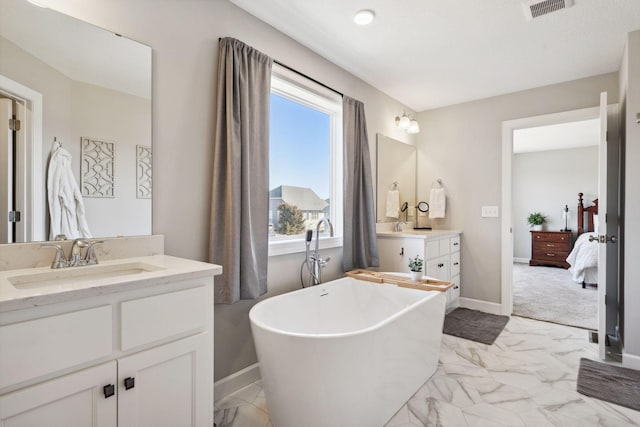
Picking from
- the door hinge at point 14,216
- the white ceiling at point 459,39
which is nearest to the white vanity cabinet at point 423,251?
the white ceiling at point 459,39

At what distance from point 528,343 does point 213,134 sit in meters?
3.04

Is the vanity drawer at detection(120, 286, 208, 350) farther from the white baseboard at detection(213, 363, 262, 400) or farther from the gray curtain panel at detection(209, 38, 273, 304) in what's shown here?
the white baseboard at detection(213, 363, 262, 400)

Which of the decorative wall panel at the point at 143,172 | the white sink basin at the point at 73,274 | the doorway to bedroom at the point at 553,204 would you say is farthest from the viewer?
the doorway to bedroom at the point at 553,204

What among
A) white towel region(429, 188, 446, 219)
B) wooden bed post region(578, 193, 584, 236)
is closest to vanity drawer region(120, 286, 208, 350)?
white towel region(429, 188, 446, 219)

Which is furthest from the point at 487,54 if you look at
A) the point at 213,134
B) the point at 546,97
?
the point at 213,134

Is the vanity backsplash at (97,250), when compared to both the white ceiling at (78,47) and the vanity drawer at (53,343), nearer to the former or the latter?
the vanity drawer at (53,343)

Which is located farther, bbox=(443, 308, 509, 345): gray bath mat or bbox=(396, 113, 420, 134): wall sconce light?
bbox=(396, 113, 420, 134): wall sconce light

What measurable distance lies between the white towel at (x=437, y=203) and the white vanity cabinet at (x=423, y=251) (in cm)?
37

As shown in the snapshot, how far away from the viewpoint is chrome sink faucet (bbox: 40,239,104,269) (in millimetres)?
1325

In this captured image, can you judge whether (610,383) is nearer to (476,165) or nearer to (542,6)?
(476,165)

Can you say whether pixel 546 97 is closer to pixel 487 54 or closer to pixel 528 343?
pixel 487 54

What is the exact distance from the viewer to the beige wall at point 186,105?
5.41 feet

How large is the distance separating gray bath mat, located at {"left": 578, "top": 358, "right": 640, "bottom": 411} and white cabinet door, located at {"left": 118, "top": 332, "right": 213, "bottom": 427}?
231cm

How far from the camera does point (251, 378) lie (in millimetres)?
2129
